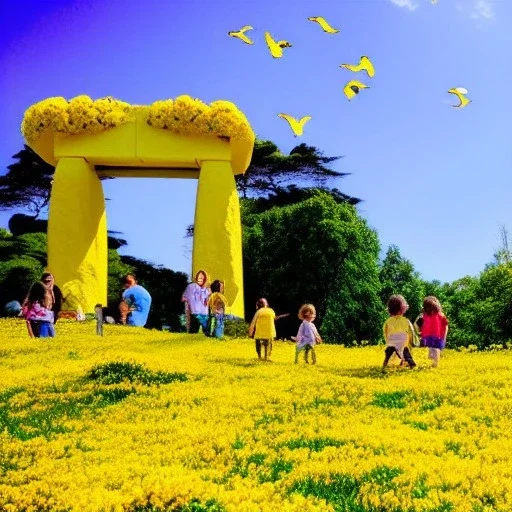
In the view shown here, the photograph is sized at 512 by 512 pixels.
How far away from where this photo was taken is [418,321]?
1992cm

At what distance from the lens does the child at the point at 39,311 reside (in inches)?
893

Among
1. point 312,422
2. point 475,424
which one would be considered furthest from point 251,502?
point 475,424

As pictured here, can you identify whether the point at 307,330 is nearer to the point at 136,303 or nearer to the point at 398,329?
the point at 398,329

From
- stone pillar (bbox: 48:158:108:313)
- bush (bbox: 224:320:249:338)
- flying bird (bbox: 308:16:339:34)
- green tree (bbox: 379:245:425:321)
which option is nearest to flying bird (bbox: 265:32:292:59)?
flying bird (bbox: 308:16:339:34)

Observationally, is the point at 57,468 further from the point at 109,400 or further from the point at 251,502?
the point at 109,400

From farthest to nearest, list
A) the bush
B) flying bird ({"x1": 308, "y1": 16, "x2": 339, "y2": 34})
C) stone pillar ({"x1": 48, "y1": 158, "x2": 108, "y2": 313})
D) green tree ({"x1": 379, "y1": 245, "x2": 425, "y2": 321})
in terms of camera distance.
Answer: green tree ({"x1": 379, "y1": 245, "x2": 425, "y2": 321}) < stone pillar ({"x1": 48, "y1": 158, "x2": 108, "y2": 313}) < the bush < flying bird ({"x1": 308, "y1": 16, "x2": 339, "y2": 34})

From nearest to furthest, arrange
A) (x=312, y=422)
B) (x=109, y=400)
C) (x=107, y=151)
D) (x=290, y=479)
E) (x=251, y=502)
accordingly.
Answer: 1. (x=251, y=502)
2. (x=290, y=479)
3. (x=312, y=422)
4. (x=109, y=400)
5. (x=107, y=151)

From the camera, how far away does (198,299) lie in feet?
91.3

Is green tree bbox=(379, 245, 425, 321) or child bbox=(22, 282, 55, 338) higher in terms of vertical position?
green tree bbox=(379, 245, 425, 321)

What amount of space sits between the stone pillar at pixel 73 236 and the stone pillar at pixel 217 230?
498cm

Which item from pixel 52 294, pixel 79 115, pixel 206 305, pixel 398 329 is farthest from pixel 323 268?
pixel 398 329

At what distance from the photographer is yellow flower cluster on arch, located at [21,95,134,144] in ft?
113

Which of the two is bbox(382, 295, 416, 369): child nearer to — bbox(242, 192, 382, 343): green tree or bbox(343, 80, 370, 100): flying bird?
bbox(343, 80, 370, 100): flying bird

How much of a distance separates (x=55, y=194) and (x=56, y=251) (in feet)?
8.76
